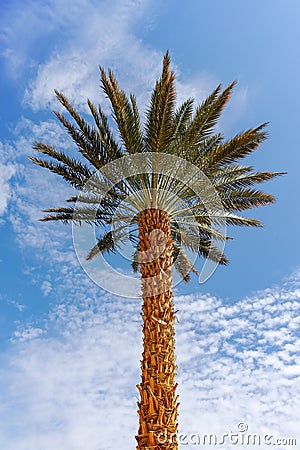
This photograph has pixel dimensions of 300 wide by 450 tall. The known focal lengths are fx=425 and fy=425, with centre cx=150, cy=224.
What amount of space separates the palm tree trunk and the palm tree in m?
0.02

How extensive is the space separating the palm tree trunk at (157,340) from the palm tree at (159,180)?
0.02 meters

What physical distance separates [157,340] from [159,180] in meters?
3.43

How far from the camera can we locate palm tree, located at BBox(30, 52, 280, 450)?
8.33 metres

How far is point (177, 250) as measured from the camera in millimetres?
11289

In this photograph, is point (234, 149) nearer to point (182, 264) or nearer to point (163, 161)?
point (163, 161)

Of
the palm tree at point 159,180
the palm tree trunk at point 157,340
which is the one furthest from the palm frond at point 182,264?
the palm tree trunk at point 157,340

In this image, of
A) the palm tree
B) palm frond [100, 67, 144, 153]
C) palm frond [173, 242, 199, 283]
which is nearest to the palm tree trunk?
the palm tree

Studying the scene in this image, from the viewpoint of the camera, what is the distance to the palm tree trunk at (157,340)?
6.79m

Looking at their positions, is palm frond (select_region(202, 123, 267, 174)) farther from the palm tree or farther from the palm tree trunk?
the palm tree trunk

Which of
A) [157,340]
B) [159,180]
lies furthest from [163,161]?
[157,340]

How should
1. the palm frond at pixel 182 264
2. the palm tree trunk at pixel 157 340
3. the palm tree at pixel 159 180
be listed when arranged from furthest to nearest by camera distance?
the palm frond at pixel 182 264 → the palm tree at pixel 159 180 → the palm tree trunk at pixel 157 340

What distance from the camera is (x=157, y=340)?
759cm

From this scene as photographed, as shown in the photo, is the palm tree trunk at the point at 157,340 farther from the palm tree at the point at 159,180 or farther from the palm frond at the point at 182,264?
the palm frond at the point at 182,264

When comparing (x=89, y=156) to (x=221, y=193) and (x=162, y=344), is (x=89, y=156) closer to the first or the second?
(x=221, y=193)
